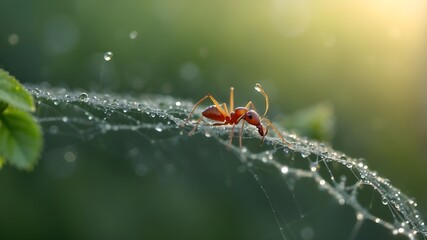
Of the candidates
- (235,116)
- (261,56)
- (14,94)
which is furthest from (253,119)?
(261,56)

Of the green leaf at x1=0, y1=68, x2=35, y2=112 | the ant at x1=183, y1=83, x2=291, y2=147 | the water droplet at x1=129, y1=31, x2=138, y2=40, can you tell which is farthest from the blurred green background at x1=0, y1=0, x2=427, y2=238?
the green leaf at x1=0, y1=68, x2=35, y2=112

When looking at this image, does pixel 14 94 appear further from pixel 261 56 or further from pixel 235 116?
pixel 261 56

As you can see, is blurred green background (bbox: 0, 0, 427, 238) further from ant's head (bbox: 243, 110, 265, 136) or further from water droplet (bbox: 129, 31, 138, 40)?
ant's head (bbox: 243, 110, 265, 136)

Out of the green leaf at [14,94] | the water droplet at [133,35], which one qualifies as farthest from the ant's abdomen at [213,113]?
the water droplet at [133,35]

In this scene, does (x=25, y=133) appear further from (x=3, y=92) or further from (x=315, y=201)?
(x=315, y=201)

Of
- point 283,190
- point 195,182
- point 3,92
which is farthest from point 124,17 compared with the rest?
point 3,92

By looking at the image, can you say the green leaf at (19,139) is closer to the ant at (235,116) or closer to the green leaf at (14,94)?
the green leaf at (14,94)
